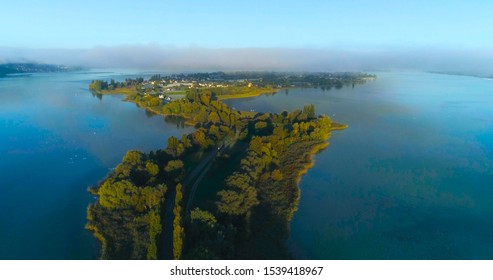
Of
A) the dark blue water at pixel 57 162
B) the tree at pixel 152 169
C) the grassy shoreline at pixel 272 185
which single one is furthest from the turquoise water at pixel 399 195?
the dark blue water at pixel 57 162

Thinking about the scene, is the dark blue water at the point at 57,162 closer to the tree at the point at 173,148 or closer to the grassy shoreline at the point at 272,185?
the grassy shoreline at the point at 272,185

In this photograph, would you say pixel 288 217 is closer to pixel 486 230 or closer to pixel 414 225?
pixel 414 225

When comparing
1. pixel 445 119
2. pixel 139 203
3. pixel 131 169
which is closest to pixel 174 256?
pixel 139 203

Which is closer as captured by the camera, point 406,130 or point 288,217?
point 288,217

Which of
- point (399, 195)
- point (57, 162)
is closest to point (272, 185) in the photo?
point (399, 195)

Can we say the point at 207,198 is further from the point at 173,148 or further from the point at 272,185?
the point at 173,148

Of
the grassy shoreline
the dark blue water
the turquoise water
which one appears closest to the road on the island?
the grassy shoreline
